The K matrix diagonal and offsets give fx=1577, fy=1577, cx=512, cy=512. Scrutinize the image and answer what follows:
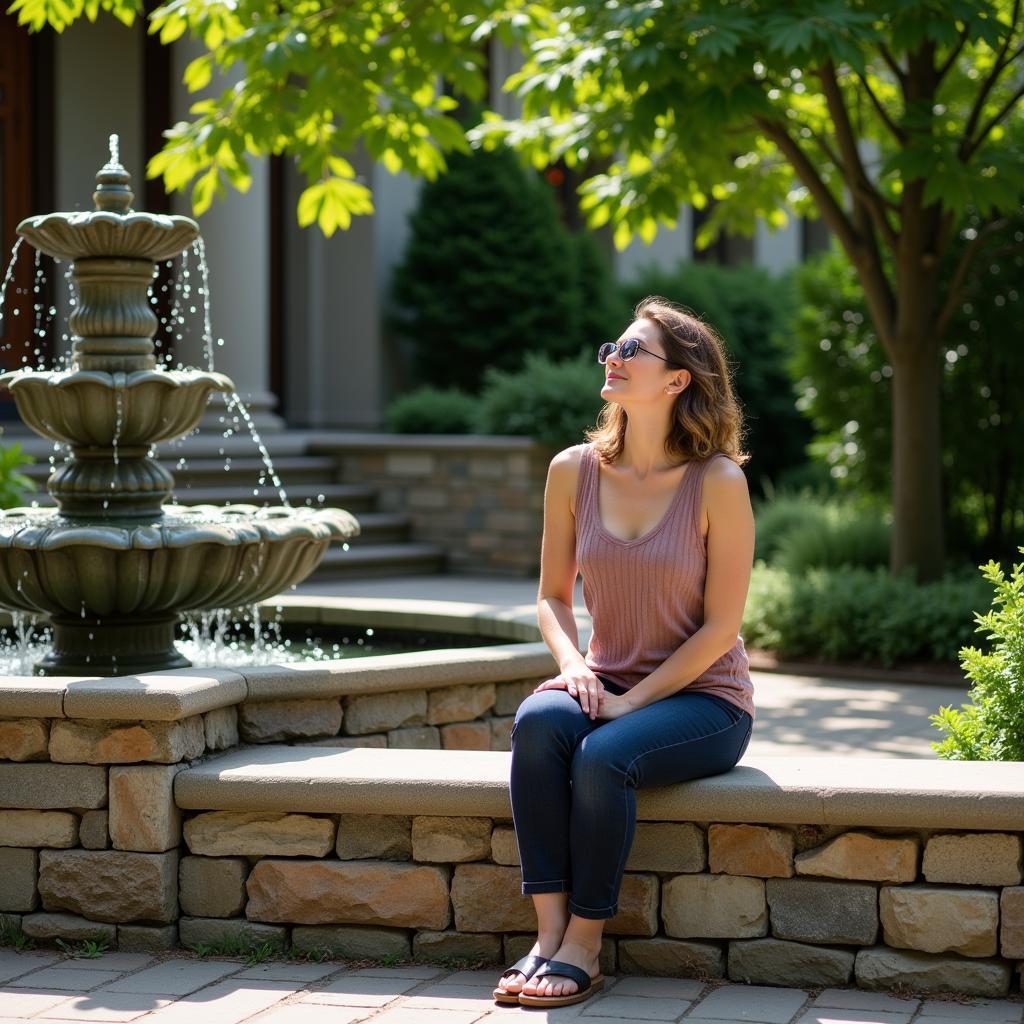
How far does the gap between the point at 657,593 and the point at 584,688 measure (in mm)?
323

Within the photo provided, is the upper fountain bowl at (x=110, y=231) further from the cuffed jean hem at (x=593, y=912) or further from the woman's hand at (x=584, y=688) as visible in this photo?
the cuffed jean hem at (x=593, y=912)

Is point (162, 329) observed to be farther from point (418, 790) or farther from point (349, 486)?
point (418, 790)

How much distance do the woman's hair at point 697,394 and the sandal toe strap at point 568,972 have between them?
1358 millimetres

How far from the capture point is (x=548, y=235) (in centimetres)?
1580

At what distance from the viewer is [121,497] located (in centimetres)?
555

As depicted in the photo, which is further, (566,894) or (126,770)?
(126,770)

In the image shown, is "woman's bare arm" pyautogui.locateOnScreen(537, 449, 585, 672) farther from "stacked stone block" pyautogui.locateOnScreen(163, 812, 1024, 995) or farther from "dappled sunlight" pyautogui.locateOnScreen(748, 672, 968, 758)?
"dappled sunlight" pyautogui.locateOnScreen(748, 672, 968, 758)

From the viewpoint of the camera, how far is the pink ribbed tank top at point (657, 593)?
4.09 metres

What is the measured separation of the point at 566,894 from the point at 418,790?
1.53ft

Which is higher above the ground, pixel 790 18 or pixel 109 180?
pixel 790 18

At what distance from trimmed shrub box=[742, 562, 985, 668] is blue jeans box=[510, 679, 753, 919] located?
17.5ft

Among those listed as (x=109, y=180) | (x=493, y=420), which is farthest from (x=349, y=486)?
(x=109, y=180)

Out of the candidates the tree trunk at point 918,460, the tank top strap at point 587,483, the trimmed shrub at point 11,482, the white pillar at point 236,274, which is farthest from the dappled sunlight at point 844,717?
the white pillar at point 236,274

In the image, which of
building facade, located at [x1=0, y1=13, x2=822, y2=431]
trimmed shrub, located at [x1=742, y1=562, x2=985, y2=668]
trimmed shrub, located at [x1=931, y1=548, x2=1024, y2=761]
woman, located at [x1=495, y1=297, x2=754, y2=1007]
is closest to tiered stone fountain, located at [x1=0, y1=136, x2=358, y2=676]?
woman, located at [x1=495, y1=297, x2=754, y2=1007]
